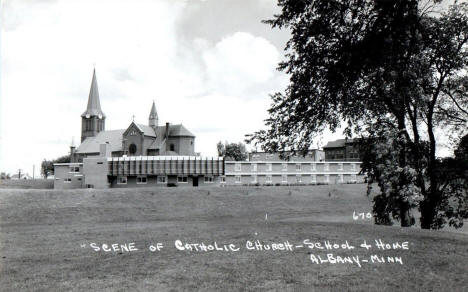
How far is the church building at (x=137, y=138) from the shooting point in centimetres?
9419

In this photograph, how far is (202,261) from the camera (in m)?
11.1

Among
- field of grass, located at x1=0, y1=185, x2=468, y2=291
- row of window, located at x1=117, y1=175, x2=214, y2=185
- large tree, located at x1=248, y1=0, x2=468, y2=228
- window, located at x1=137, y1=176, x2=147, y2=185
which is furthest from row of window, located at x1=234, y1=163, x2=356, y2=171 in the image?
field of grass, located at x1=0, y1=185, x2=468, y2=291

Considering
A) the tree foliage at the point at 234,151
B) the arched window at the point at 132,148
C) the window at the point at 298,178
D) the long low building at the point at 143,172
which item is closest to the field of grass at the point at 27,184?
the long low building at the point at 143,172

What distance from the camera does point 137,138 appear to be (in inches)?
3720

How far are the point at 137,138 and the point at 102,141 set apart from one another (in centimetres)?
1386

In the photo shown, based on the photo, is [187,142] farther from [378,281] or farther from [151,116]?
[378,281]

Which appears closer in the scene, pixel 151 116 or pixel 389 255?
pixel 389 255

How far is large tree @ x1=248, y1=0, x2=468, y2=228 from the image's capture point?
13465mm

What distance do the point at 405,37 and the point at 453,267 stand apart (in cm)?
779

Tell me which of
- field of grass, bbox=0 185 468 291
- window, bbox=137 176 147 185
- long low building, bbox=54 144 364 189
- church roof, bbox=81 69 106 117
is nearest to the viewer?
field of grass, bbox=0 185 468 291

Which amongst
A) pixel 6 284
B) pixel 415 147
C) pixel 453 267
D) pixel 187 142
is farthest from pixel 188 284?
Answer: pixel 187 142

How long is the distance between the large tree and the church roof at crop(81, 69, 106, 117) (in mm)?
99530

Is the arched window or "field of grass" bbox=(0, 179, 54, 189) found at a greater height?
the arched window

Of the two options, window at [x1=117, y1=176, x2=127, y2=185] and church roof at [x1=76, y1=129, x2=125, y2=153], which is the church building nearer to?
church roof at [x1=76, y1=129, x2=125, y2=153]
